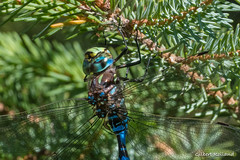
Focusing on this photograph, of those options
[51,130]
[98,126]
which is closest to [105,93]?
[98,126]

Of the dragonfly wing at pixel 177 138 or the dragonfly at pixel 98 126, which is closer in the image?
the dragonfly wing at pixel 177 138

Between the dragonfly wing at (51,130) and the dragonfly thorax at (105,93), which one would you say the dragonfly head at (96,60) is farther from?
the dragonfly wing at (51,130)

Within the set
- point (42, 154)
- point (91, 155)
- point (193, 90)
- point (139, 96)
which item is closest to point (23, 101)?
point (42, 154)

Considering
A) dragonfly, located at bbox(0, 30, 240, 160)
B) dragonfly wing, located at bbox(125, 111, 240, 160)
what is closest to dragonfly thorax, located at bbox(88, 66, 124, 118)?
dragonfly, located at bbox(0, 30, 240, 160)

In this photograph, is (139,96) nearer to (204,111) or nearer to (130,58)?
(130,58)

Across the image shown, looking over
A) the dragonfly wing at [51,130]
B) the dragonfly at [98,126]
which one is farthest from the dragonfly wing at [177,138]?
the dragonfly wing at [51,130]

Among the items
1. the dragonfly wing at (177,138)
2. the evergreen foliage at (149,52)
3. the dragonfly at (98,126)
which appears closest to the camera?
the evergreen foliage at (149,52)

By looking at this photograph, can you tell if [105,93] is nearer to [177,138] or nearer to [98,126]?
[98,126]
